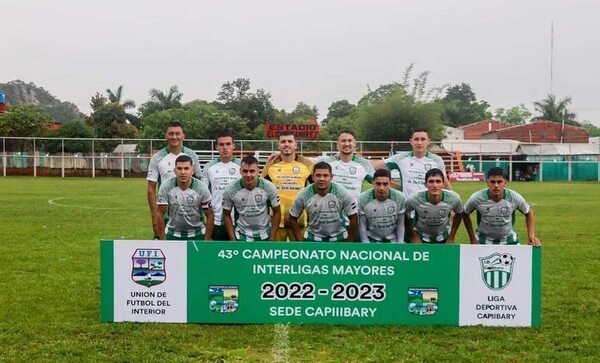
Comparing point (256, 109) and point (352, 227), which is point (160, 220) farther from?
point (256, 109)

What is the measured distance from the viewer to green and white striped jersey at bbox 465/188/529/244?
692 centimetres

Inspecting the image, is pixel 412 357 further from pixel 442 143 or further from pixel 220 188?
pixel 442 143

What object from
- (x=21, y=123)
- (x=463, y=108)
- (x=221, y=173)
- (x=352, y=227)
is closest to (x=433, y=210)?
(x=352, y=227)

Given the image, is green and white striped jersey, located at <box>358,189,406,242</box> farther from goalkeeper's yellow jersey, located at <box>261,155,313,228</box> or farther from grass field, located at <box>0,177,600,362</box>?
grass field, located at <box>0,177,600,362</box>

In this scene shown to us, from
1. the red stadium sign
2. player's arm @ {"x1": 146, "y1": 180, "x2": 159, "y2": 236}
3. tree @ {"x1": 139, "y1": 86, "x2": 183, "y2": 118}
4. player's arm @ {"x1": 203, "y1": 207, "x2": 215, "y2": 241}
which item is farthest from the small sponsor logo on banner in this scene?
tree @ {"x1": 139, "y1": 86, "x2": 183, "y2": 118}

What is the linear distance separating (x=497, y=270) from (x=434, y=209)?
1.03m

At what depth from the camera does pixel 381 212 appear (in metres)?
6.88

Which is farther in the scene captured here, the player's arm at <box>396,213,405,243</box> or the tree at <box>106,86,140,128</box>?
the tree at <box>106,86,140,128</box>

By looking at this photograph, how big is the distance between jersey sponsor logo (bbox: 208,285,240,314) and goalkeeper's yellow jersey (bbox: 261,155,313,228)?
1.28 metres

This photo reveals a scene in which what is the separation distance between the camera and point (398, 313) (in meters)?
6.13

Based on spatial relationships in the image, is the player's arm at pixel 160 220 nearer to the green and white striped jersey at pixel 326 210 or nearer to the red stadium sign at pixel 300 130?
the green and white striped jersey at pixel 326 210

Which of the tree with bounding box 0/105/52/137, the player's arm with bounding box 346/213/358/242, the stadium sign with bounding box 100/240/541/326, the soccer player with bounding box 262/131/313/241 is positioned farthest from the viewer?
the tree with bounding box 0/105/52/137

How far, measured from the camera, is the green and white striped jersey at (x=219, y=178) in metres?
7.75

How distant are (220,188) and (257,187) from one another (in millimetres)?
1037
